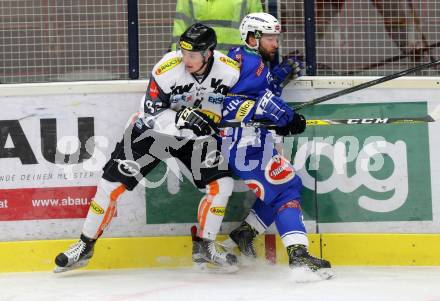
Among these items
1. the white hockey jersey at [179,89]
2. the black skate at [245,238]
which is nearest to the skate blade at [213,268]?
the black skate at [245,238]

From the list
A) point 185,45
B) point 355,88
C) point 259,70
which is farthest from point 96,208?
point 355,88

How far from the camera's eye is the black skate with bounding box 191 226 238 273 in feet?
17.7

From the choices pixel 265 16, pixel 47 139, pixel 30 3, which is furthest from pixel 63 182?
pixel 265 16

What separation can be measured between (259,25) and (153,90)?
67 cm

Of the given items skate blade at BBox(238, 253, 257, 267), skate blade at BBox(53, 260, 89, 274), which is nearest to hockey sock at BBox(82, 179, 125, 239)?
skate blade at BBox(53, 260, 89, 274)

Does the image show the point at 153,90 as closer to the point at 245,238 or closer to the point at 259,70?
the point at 259,70

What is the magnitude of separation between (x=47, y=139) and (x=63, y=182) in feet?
0.83

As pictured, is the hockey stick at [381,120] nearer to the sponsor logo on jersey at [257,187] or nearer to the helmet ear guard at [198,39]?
the sponsor logo on jersey at [257,187]

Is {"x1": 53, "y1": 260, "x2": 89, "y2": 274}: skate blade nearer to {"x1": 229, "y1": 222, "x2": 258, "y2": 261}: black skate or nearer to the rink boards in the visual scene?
the rink boards

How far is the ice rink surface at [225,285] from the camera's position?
4707mm

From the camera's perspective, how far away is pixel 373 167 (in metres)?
5.61

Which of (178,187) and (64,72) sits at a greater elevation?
(64,72)

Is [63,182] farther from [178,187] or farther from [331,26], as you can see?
Answer: [331,26]

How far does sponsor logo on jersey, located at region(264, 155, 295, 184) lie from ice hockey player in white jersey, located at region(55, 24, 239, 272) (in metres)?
0.22
